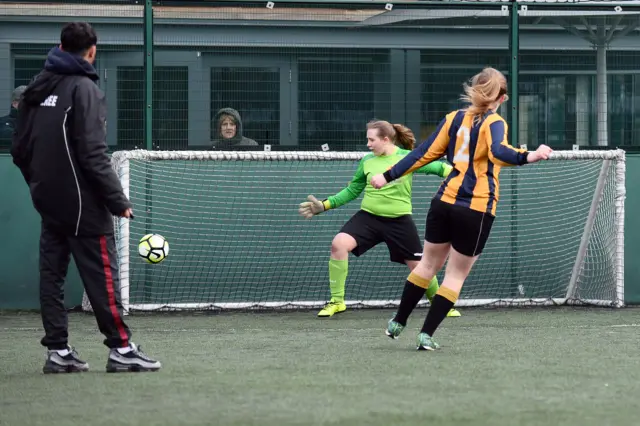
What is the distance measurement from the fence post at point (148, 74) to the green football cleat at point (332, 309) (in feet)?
7.53

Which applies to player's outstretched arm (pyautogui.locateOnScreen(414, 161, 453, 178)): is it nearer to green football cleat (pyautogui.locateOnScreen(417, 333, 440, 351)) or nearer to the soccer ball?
the soccer ball

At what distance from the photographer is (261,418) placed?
204 inches

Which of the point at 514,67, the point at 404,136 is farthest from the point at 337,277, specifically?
the point at 514,67

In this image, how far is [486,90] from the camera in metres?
7.65

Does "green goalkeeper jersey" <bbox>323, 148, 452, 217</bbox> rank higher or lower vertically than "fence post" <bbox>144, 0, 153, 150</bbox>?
lower

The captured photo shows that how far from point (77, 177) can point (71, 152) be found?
0.44 feet

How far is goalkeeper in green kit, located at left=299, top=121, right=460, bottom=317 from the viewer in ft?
34.9

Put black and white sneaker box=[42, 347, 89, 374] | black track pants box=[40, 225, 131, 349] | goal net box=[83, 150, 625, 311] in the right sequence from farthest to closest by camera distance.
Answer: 1. goal net box=[83, 150, 625, 311]
2. black and white sneaker box=[42, 347, 89, 374]
3. black track pants box=[40, 225, 131, 349]

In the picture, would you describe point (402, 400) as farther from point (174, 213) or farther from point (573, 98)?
point (573, 98)

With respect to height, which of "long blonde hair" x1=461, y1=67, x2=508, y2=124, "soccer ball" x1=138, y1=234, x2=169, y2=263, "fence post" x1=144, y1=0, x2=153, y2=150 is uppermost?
"fence post" x1=144, y1=0, x2=153, y2=150

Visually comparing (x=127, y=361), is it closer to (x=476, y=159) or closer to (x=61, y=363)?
(x=61, y=363)

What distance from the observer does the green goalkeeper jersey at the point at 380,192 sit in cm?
1067

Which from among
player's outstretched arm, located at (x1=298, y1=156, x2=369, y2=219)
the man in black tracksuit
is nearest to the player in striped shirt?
the man in black tracksuit

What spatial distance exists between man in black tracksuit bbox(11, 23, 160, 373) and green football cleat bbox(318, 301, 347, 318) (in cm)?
432
